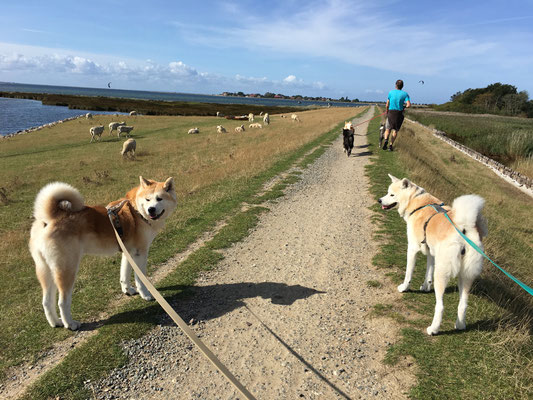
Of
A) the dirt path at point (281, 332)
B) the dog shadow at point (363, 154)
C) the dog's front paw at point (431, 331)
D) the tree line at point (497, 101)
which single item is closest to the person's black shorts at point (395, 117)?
the dog shadow at point (363, 154)

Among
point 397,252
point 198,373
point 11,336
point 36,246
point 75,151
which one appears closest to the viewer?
point 198,373

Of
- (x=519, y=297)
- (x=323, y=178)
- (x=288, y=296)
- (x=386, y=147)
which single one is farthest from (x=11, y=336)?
(x=386, y=147)

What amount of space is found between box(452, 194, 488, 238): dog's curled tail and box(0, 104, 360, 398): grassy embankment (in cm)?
459

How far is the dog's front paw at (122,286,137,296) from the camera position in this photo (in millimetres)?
5297

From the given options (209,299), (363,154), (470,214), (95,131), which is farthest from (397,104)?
(95,131)

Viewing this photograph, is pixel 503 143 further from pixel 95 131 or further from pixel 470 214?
pixel 95 131

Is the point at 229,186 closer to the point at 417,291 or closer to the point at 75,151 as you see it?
the point at 417,291

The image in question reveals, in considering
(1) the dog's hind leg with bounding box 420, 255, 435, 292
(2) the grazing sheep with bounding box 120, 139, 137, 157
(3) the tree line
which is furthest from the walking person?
(3) the tree line

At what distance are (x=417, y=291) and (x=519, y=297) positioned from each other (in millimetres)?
1783

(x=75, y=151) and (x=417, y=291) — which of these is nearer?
(x=417, y=291)

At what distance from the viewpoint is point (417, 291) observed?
5.31 metres

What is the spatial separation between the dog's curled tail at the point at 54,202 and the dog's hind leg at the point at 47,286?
20.3 inches

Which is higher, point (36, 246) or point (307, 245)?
point (36, 246)

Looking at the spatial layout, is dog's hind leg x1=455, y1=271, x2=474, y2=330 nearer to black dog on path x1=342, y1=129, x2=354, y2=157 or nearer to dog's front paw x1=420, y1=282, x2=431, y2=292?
dog's front paw x1=420, y1=282, x2=431, y2=292
